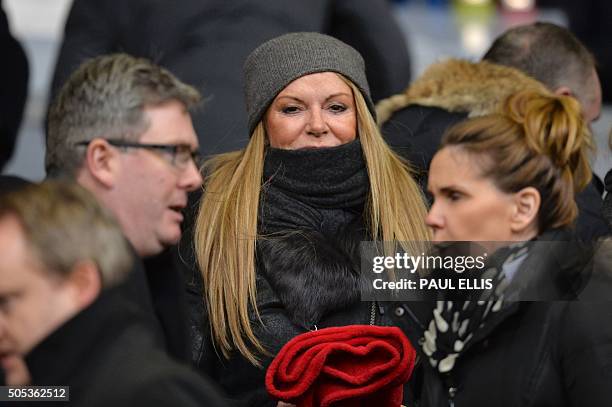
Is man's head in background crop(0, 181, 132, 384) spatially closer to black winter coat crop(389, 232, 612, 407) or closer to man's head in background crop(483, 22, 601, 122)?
black winter coat crop(389, 232, 612, 407)

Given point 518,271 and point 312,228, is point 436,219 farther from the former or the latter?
point 312,228

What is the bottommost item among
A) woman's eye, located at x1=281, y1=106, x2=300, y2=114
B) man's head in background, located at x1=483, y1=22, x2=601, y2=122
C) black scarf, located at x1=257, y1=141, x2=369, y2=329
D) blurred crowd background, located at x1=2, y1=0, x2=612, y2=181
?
black scarf, located at x1=257, y1=141, x2=369, y2=329

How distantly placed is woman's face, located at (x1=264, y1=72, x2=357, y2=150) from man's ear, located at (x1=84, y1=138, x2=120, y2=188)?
741 mm

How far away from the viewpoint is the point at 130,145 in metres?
3.68

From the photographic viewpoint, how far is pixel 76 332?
2.87m

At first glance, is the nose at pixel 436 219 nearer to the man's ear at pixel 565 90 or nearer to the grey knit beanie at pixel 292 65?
the grey knit beanie at pixel 292 65

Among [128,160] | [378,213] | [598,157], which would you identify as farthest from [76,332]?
[598,157]

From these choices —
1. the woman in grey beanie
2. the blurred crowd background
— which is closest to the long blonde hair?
the woman in grey beanie

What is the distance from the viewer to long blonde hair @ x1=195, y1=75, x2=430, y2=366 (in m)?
3.99

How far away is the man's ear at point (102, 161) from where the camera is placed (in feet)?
11.9

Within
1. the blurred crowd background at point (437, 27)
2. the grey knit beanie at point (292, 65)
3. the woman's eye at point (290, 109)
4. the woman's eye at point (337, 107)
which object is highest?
the blurred crowd background at point (437, 27)

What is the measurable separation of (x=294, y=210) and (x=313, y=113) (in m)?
0.29

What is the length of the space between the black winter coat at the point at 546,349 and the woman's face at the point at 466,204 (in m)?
0.11

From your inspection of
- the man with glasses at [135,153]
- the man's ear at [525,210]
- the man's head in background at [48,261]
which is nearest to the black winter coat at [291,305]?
the man with glasses at [135,153]
